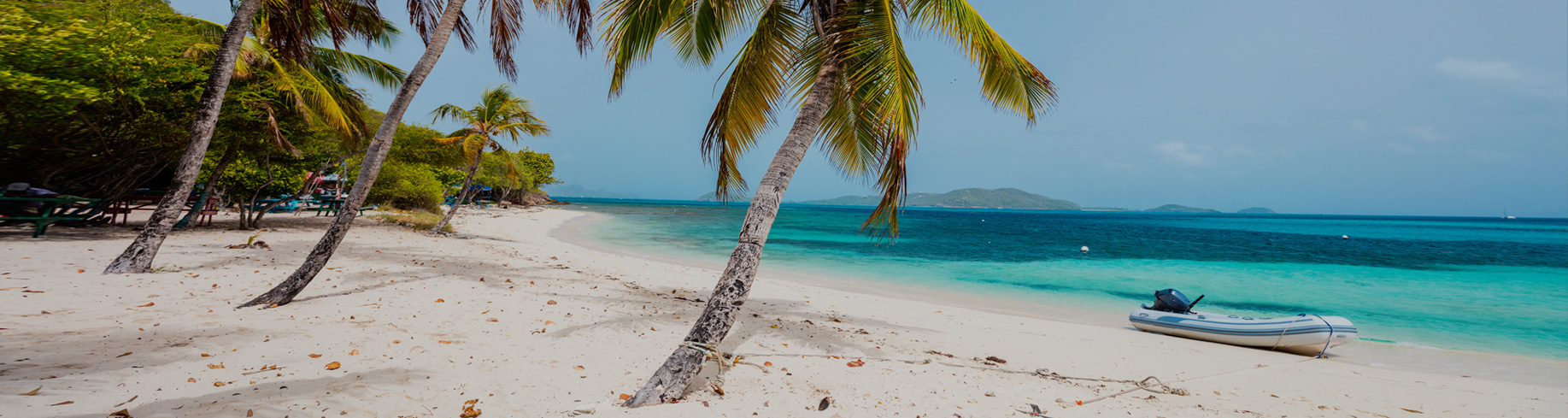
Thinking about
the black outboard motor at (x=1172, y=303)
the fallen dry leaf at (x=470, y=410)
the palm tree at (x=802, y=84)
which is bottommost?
the black outboard motor at (x=1172, y=303)

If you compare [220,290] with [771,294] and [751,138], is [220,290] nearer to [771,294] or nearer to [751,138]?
[751,138]

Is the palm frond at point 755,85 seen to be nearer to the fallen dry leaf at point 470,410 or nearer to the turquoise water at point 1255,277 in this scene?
the fallen dry leaf at point 470,410

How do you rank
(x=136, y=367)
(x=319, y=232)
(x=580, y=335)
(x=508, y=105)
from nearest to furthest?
(x=136, y=367) < (x=580, y=335) < (x=319, y=232) < (x=508, y=105)

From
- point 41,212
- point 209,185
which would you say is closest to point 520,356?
point 209,185

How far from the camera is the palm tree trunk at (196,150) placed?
6.06 meters

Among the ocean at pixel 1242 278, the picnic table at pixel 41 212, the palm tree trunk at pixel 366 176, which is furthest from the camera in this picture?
the ocean at pixel 1242 278

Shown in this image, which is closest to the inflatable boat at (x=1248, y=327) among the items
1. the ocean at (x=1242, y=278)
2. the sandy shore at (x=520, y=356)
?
the sandy shore at (x=520, y=356)

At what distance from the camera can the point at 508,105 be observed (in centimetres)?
1492

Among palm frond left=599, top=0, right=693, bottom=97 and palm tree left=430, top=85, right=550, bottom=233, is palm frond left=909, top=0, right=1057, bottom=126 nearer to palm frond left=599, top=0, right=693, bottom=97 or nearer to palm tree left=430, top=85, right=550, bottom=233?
palm frond left=599, top=0, right=693, bottom=97

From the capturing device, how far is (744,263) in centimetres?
372

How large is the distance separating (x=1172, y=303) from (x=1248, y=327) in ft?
3.41

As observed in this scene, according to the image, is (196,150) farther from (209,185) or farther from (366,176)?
(209,185)

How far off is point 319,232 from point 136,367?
11088mm

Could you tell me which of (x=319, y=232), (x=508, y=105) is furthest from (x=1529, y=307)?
(x=319, y=232)
